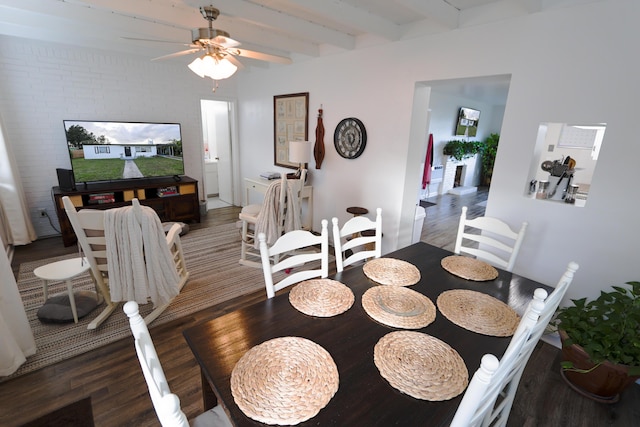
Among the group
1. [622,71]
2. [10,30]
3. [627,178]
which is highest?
[10,30]

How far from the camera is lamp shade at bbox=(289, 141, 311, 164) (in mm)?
3760

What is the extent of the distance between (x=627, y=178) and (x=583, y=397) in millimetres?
1397

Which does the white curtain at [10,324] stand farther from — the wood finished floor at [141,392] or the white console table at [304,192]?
the white console table at [304,192]

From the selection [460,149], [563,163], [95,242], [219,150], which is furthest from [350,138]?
[460,149]

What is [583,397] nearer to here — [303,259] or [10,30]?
[303,259]

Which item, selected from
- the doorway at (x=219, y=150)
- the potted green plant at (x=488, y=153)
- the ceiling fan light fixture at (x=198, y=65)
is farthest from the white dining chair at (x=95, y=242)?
the potted green plant at (x=488, y=153)

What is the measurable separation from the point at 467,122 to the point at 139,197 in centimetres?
704

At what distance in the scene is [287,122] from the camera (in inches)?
172

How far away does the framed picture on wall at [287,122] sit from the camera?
4.07 m

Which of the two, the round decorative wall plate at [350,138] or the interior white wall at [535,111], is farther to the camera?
the round decorative wall plate at [350,138]

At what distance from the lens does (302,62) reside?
13.0 feet

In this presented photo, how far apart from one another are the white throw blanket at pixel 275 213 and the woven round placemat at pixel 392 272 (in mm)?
1478

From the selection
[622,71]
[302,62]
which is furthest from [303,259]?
[302,62]

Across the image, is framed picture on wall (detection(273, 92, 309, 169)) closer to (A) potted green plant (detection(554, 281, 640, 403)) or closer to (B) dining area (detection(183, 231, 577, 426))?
(B) dining area (detection(183, 231, 577, 426))
